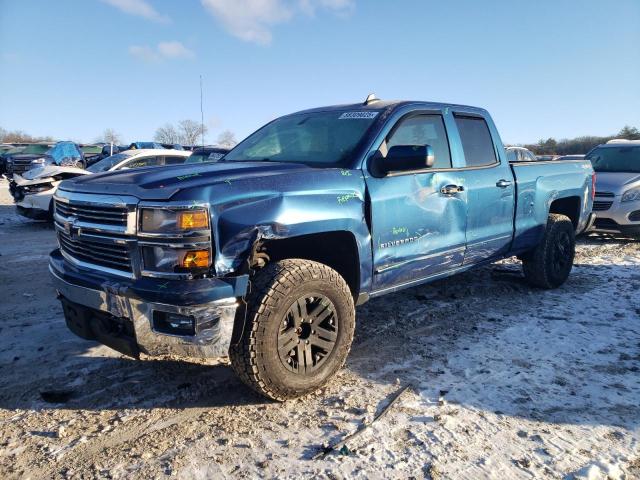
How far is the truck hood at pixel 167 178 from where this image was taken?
271cm

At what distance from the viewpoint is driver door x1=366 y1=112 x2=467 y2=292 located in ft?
11.4

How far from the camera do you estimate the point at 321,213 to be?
3.07 meters

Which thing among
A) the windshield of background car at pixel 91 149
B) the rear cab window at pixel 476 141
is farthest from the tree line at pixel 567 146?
the rear cab window at pixel 476 141

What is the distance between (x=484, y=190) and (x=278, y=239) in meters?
2.22

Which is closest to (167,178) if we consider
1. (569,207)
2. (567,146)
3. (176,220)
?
(176,220)

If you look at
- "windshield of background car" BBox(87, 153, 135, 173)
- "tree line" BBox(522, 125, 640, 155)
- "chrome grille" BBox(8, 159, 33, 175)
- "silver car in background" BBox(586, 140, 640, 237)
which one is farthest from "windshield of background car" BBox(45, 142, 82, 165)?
"tree line" BBox(522, 125, 640, 155)

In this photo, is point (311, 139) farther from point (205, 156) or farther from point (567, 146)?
point (567, 146)

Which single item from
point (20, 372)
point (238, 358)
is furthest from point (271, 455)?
point (20, 372)

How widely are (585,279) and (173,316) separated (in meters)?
5.34

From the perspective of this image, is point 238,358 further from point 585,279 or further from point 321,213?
point 585,279

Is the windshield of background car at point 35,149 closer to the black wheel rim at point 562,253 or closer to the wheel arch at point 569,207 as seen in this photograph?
the wheel arch at point 569,207

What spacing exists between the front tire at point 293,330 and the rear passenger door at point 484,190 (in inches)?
65.5

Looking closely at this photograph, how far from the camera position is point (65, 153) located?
18.0m

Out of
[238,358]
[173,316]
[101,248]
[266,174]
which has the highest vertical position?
[266,174]
